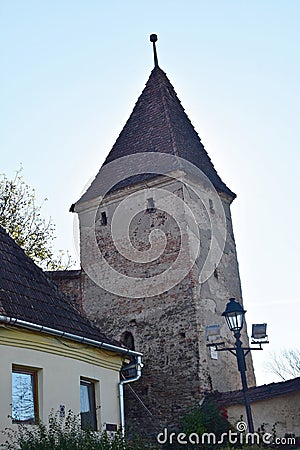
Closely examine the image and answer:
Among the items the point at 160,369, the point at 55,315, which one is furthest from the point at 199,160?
the point at 55,315

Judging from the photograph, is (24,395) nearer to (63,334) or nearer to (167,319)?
(63,334)

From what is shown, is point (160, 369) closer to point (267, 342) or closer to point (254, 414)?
point (254, 414)

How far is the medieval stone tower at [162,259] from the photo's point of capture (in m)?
19.7

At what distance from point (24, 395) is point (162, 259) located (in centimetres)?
999

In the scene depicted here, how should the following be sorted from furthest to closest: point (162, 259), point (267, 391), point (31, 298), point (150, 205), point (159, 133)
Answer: point (159, 133)
point (150, 205)
point (162, 259)
point (267, 391)
point (31, 298)

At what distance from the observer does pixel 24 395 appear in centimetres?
1170

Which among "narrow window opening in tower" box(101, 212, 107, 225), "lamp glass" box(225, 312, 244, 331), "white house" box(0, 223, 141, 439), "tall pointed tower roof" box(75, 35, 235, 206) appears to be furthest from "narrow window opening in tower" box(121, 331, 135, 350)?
"lamp glass" box(225, 312, 244, 331)

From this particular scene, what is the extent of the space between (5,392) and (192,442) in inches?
277

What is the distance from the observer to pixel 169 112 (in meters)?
24.1

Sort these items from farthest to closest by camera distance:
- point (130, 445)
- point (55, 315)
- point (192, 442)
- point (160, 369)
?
point (160, 369), point (192, 442), point (55, 315), point (130, 445)

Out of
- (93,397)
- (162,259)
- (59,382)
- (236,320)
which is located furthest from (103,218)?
(236,320)

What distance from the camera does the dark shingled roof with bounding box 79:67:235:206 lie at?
22875mm

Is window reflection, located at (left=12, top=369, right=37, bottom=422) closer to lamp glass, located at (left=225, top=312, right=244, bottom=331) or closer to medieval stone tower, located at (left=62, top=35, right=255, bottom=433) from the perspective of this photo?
lamp glass, located at (left=225, top=312, right=244, bottom=331)

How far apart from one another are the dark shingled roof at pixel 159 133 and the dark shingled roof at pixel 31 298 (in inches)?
346
